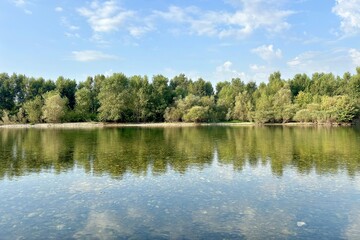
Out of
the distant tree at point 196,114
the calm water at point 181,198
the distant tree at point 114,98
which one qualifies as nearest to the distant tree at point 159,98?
the distant tree at point 114,98

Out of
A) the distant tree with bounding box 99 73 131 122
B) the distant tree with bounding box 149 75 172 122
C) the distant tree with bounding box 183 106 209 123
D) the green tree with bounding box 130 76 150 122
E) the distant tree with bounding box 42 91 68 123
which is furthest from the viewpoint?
the distant tree with bounding box 149 75 172 122

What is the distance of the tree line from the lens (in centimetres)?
8975

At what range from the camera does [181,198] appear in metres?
14.5

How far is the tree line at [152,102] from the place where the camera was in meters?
89.8

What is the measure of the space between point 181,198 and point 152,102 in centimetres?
8845

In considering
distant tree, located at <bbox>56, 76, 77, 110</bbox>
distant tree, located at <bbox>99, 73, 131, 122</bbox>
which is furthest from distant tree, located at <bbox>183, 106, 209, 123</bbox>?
distant tree, located at <bbox>56, 76, 77, 110</bbox>

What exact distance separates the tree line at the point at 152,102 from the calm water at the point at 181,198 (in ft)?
225

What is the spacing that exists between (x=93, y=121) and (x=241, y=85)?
59242 mm

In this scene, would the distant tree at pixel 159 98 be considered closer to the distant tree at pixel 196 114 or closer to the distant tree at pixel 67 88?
the distant tree at pixel 196 114

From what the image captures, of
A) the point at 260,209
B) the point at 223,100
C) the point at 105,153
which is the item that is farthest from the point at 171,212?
the point at 223,100

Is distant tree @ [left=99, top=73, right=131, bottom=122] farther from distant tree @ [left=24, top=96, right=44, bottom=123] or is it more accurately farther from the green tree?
distant tree @ [left=24, top=96, right=44, bottom=123]

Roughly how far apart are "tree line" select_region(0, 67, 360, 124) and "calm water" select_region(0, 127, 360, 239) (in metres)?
68.7

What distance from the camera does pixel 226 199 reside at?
14.3 m

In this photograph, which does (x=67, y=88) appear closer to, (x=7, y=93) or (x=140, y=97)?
(x=7, y=93)
